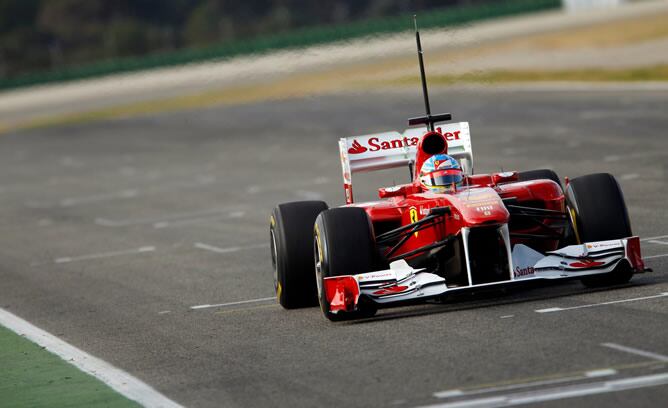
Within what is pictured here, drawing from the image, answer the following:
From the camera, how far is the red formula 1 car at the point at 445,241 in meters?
11.3

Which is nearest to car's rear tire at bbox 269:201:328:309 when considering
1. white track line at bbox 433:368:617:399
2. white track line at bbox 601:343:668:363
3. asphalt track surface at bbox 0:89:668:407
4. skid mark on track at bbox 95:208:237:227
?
asphalt track surface at bbox 0:89:668:407

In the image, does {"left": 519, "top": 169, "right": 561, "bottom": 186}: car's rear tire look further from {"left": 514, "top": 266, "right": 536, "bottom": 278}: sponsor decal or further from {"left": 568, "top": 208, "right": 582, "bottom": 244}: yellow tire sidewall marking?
{"left": 514, "top": 266, "right": 536, "bottom": 278}: sponsor decal

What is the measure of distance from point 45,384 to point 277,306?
330cm

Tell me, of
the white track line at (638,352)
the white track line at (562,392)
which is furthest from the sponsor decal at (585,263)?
the white track line at (562,392)

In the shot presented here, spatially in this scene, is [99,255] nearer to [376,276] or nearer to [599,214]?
[376,276]

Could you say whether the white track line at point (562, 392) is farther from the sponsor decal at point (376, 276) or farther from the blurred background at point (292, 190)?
the sponsor decal at point (376, 276)

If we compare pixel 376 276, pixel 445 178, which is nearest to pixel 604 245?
pixel 445 178

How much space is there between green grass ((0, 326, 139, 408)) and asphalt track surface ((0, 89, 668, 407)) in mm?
399

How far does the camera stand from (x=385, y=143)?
14.1 m

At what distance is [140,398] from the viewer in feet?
30.4

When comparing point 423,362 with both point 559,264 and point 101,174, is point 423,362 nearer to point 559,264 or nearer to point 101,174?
point 559,264

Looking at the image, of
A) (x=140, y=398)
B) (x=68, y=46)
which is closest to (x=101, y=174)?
(x=140, y=398)

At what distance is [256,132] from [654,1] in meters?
33.1

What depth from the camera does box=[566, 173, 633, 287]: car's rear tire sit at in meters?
11.9
